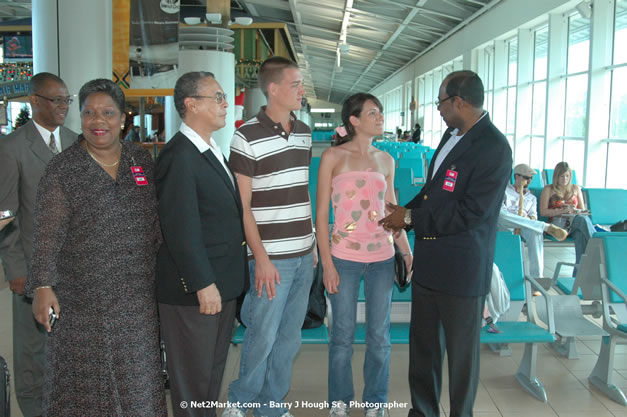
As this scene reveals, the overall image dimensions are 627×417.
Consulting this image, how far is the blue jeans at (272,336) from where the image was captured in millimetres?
2488

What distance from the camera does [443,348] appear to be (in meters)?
2.69

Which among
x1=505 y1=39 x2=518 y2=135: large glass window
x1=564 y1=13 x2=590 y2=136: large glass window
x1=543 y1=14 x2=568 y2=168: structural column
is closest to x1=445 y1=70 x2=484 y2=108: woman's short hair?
x1=564 y1=13 x2=590 y2=136: large glass window

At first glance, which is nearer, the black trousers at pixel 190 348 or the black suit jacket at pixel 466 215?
the black trousers at pixel 190 348

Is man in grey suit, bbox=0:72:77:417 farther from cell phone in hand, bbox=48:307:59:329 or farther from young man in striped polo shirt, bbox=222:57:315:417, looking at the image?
young man in striped polo shirt, bbox=222:57:315:417

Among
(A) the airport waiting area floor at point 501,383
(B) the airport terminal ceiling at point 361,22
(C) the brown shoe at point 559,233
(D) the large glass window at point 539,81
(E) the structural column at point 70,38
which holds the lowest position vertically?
(A) the airport waiting area floor at point 501,383

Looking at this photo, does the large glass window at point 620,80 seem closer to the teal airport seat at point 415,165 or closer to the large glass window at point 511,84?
the teal airport seat at point 415,165

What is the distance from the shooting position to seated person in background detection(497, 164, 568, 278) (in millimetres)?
5215

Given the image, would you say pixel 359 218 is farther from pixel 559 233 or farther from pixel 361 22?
pixel 361 22

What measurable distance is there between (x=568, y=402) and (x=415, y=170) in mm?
5672

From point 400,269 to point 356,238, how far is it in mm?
318

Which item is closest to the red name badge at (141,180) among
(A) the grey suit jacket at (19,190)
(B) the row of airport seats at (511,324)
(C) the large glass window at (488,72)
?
(A) the grey suit jacket at (19,190)

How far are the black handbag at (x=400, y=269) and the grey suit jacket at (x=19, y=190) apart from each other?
174 cm

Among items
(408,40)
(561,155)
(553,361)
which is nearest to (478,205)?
(553,361)

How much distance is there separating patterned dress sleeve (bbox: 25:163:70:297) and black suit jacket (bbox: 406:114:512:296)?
145cm
